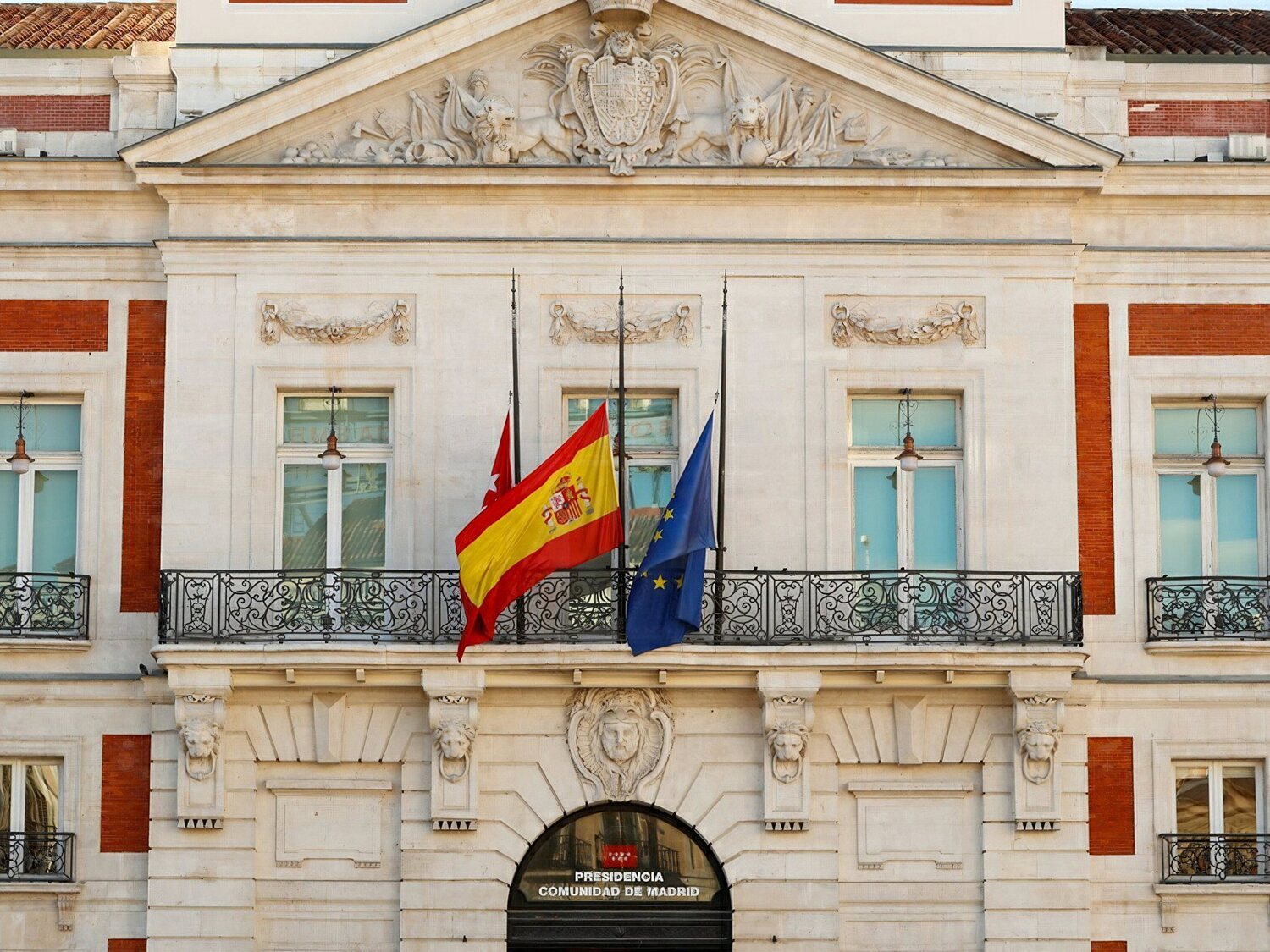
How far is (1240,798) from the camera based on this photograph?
2284cm

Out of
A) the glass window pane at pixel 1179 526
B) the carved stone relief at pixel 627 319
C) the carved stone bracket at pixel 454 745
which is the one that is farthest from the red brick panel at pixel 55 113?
the glass window pane at pixel 1179 526

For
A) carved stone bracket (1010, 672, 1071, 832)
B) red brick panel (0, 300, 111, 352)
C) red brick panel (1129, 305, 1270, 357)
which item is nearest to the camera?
carved stone bracket (1010, 672, 1071, 832)

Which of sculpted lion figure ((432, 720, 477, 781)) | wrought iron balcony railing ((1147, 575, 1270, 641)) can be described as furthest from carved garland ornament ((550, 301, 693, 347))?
wrought iron balcony railing ((1147, 575, 1270, 641))

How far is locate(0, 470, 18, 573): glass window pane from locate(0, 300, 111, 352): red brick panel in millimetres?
1184

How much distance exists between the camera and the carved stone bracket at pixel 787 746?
21.9m

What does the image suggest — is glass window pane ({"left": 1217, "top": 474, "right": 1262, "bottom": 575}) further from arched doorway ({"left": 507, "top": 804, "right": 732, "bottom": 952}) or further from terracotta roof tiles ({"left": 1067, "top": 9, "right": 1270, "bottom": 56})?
arched doorway ({"left": 507, "top": 804, "right": 732, "bottom": 952})

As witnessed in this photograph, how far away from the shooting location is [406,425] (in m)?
22.8

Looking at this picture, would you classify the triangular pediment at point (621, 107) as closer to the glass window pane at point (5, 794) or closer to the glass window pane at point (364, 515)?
the glass window pane at point (364, 515)

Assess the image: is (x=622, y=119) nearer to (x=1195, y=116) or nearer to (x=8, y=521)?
(x=1195, y=116)

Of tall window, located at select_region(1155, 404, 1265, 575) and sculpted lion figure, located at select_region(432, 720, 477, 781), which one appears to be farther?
tall window, located at select_region(1155, 404, 1265, 575)

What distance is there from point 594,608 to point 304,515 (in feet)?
9.21

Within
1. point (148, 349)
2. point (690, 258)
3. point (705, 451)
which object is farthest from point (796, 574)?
point (148, 349)

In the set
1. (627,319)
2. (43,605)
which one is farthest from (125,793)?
(627,319)

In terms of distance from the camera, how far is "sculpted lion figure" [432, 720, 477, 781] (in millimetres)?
21953
